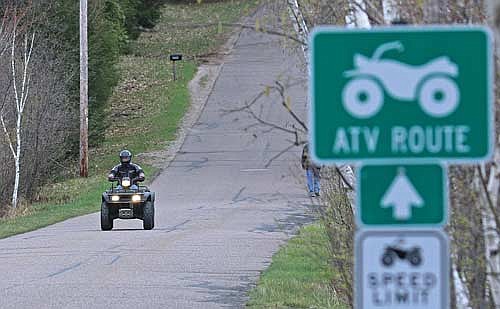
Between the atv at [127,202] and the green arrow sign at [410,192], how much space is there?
1707cm

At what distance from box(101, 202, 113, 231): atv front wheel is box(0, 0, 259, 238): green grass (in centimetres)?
180

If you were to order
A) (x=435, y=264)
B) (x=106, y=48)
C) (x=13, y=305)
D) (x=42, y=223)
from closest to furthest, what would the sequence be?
1. (x=435, y=264)
2. (x=13, y=305)
3. (x=42, y=223)
4. (x=106, y=48)

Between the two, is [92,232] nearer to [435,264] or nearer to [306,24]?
[306,24]

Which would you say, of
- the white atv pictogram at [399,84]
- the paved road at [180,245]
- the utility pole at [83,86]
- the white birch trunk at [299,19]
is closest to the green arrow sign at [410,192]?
the white atv pictogram at [399,84]

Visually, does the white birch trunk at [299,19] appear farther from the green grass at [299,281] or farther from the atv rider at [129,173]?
the atv rider at [129,173]

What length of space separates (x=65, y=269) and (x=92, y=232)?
19.1 feet

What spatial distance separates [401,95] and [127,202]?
17339 mm

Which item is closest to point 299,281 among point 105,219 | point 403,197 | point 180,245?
point 180,245

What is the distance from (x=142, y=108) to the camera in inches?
1844

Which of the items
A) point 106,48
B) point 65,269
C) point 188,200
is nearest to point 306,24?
point 65,269

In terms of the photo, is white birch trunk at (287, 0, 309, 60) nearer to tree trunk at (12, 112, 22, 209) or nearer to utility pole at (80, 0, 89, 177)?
tree trunk at (12, 112, 22, 209)

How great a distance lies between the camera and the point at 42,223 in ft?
83.8

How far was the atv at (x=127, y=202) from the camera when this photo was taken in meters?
21.6

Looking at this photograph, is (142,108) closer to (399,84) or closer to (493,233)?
(493,233)
